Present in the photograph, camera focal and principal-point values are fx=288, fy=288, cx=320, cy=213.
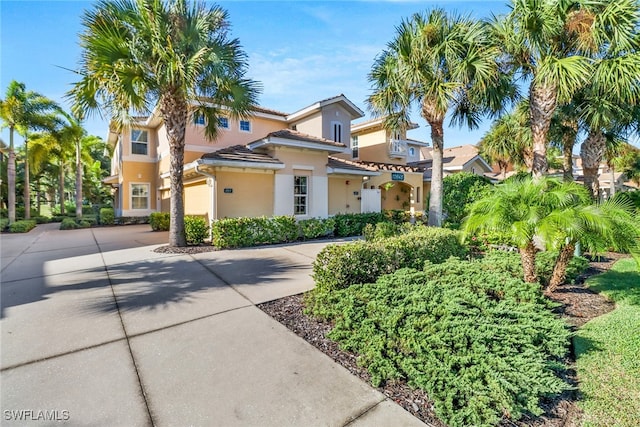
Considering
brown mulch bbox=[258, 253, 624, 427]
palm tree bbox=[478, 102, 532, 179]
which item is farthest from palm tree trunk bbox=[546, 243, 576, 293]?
palm tree bbox=[478, 102, 532, 179]

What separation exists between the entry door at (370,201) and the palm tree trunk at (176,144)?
33.1ft

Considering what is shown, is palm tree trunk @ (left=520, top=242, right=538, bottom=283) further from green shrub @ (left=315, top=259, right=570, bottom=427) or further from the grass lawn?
the grass lawn

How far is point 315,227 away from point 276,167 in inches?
126

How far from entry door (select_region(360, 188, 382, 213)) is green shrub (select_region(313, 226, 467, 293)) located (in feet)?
33.2

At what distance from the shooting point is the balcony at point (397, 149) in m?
20.6

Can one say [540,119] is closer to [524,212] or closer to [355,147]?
[524,212]

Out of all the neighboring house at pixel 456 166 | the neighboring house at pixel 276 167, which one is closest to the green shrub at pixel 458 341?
the neighboring house at pixel 276 167

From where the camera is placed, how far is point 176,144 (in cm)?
1016

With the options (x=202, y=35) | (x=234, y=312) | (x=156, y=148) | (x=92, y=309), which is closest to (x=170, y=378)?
(x=234, y=312)

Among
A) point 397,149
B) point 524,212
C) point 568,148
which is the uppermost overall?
point 397,149

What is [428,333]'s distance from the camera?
11.1ft

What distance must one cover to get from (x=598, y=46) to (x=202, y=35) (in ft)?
39.3

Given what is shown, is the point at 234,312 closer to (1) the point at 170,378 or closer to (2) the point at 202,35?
(1) the point at 170,378

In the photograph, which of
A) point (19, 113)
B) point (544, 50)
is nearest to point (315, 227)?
point (544, 50)
